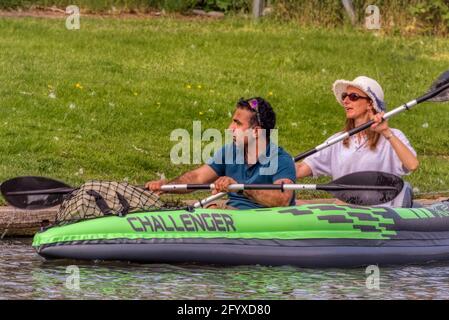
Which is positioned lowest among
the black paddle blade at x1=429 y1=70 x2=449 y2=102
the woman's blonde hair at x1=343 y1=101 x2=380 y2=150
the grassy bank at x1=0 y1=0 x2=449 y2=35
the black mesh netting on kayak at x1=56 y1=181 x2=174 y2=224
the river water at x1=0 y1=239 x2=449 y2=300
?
the river water at x1=0 y1=239 x2=449 y2=300

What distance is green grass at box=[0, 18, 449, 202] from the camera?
15.7 meters

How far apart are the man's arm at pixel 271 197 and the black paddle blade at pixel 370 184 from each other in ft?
1.20

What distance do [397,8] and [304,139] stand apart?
6.29 m

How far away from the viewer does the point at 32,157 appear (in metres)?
15.2

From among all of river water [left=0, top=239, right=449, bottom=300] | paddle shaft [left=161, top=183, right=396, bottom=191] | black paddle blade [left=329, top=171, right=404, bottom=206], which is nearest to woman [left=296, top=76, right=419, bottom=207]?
black paddle blade [left=329, top=171, right=404, bottom=206]

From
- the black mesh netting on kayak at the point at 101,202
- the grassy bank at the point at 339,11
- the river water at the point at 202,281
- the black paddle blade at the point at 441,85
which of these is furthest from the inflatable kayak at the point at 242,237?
the grassy bank at the point at 339,11

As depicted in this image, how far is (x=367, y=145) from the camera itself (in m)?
12.4

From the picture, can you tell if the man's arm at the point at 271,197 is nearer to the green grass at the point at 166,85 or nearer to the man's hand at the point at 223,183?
the man's hand at the point at 223,183

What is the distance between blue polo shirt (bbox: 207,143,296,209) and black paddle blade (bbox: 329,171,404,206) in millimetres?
445

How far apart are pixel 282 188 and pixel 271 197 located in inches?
14.1

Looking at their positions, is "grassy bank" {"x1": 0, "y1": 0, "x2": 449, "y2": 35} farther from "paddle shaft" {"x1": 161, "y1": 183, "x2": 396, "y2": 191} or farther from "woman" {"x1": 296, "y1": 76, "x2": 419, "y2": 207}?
"paddle shaft" {"x1": 161, "y1": 183, "x2": 396, "y2": 191}

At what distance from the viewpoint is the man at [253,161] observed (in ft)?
38.8

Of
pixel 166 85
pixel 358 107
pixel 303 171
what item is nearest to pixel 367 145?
pixel 358 107

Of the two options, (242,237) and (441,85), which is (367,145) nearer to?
(242,237)
